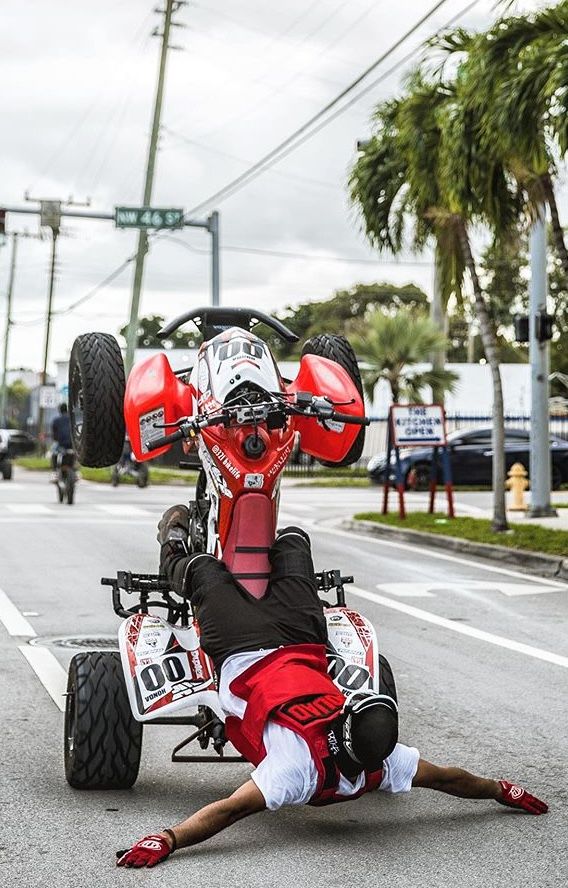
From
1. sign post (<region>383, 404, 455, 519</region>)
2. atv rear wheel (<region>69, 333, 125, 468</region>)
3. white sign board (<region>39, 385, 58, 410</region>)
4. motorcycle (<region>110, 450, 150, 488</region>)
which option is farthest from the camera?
white sign board (<region>39, 385, 58, 410</region>)

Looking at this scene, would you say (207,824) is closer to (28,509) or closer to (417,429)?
(417,429)

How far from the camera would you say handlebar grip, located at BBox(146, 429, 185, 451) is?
573cm

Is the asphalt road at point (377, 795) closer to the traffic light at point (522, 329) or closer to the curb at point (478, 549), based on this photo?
the curb at point (478, 549)

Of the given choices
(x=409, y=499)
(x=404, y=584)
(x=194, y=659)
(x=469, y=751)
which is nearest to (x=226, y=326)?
(x=194, y=659)

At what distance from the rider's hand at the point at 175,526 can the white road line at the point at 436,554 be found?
786cm


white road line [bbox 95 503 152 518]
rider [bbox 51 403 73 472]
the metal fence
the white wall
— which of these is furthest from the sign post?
the white wall

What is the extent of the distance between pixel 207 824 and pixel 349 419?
A: 5.90 ft

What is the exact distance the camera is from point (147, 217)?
31.2m

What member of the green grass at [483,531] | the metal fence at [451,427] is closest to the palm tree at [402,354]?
the metal fence at [451,427]

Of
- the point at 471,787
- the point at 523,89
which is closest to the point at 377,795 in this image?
the point at 471,787

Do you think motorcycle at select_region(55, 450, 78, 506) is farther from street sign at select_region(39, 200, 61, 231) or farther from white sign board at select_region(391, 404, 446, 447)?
street sign at select_region(39, 200, 61, 231)

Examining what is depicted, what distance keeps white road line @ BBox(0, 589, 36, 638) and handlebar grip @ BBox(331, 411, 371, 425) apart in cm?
468

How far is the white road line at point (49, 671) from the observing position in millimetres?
7855

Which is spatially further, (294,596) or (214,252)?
(214,252)
